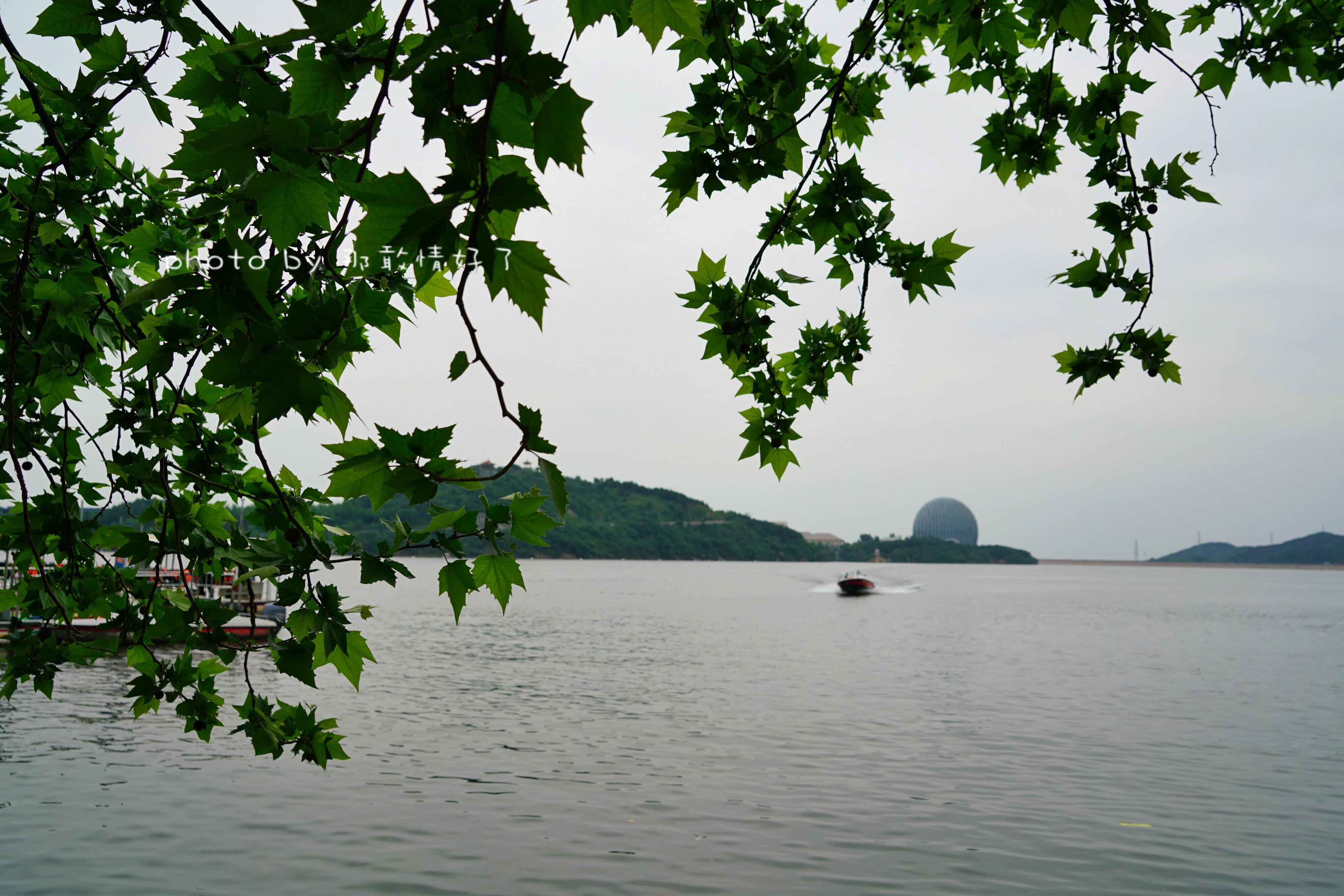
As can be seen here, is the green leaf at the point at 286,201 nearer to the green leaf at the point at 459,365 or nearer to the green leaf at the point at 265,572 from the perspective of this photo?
the green leaf at the point at 459,365

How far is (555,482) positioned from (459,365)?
0.27 m

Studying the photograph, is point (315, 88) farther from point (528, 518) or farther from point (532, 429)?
→ point (528, 518)

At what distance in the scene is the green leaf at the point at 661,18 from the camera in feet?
5.08

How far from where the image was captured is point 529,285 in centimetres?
140

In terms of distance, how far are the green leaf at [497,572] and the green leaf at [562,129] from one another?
0.99 metres

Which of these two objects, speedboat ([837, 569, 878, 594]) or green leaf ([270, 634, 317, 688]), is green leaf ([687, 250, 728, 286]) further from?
speedboat ([837, 569, 878, 594])

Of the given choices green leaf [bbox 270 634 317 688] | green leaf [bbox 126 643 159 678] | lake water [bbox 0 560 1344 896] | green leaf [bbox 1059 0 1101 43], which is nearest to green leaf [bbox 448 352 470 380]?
green leaf [bbox 270 634 317 688]

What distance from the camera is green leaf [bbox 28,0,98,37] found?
244 centimetres

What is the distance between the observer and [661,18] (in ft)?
5.14

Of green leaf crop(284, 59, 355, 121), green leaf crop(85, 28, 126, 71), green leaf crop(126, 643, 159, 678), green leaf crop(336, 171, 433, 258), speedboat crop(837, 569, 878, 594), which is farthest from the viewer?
speedboat crop(837, 569, 878, 594)

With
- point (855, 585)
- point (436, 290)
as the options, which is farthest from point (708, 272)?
point (855, 585)

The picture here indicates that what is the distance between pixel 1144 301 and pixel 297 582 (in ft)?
12.9

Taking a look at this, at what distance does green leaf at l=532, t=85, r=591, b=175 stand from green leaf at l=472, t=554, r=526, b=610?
3.24 ft

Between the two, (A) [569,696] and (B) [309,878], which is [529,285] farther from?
(A) [569,696]
